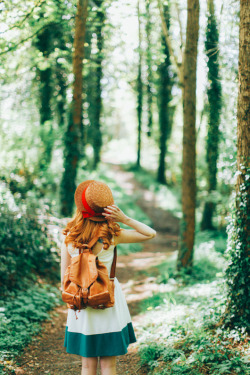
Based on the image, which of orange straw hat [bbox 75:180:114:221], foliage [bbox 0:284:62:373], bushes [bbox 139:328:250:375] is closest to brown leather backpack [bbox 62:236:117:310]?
orange straw hat [bbox 75:180:114:221]

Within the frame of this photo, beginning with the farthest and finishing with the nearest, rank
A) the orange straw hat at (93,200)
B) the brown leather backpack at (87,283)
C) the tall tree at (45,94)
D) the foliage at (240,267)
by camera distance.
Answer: the tall tree at (45,94) → the foliage at (240,267) → the orange straw hat at (93,200) → the brown leather backpack at (87,283)

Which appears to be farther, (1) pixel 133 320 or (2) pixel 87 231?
(1) pixel 133 320

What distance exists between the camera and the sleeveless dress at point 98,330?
3041 mm

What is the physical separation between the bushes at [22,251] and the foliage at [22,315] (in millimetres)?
295

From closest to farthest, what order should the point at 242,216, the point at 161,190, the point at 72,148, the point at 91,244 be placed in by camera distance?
the point at 91,244 < the point at 242,216 < the point at 72,148 < the point at 161,190

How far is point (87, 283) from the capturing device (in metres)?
2.95

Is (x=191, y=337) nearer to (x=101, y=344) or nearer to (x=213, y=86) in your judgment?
(x=101, y=344)

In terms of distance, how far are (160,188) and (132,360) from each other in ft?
63.5

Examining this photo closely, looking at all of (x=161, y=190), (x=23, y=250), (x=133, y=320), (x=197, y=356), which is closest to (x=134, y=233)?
(x=197, y=356)

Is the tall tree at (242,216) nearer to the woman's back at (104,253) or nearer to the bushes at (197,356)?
the bushes at (197,356)

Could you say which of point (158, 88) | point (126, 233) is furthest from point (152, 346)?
point (158, 88)

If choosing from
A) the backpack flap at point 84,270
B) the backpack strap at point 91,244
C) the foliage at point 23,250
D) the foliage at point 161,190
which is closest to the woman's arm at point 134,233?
the backpack strap at point 91,244

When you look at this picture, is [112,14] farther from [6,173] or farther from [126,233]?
[126,233]

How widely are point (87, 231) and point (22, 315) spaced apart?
354 centimetres
